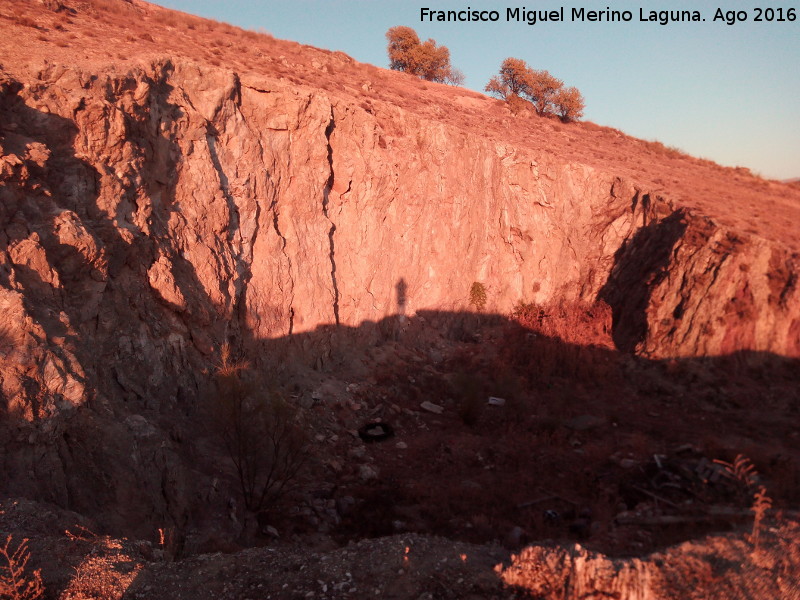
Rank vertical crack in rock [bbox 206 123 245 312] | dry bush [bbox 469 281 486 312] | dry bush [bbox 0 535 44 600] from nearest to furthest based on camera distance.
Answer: dry bush [bbox 0 535 44 600] → vertical crack in rock [bbox 206 123 245 312] → dry bush [bbox 469 281 486 312]

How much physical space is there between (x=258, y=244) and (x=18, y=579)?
364 inches

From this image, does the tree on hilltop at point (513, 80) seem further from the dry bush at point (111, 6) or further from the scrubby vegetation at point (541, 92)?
the dry bush at point (111, 6)

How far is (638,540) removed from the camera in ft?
29.1

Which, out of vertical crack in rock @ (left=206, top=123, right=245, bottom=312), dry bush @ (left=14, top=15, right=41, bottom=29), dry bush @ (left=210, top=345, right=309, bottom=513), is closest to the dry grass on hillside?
dry bush @ (left=14, top=15, right=41, bottom=29)

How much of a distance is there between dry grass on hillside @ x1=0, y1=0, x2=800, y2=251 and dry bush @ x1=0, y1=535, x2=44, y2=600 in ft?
Result: 30.3

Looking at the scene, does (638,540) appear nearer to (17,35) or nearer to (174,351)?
(174,351)

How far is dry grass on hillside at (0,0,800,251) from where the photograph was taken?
40.0 ft

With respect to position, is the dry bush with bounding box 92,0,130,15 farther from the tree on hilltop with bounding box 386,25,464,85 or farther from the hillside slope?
the tree on hilltop with bounding box 386,25,464,85

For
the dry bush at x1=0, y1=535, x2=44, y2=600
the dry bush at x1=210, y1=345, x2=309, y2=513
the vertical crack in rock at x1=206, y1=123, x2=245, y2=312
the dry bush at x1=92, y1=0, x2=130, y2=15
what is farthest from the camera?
the dry bush at x1=92, y1=0, x2=130, y2=15

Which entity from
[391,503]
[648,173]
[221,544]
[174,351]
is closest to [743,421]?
[391,503]

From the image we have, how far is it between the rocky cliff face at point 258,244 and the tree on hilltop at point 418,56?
42.8ft

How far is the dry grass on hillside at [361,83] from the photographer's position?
12195 mm

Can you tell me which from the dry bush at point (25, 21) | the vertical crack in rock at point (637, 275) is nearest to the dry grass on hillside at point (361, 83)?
the dry bush at point (25, 21)

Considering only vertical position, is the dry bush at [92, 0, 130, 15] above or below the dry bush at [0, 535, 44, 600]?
above
